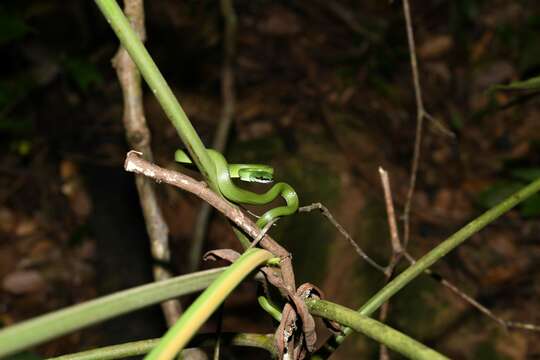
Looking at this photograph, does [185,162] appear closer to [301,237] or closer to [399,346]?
[399,346]

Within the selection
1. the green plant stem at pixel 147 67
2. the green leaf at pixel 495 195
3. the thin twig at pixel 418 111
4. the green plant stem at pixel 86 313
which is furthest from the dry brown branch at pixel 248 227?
the green leaf at pixel 495 195

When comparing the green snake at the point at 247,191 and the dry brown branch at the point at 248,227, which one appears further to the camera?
the green snake at the point at 247,191

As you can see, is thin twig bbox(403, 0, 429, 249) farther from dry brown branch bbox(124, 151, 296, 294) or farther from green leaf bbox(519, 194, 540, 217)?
green leaf bbox(519, 194, 540, 217)

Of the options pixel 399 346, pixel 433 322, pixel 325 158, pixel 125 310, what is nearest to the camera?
pixel 125 310

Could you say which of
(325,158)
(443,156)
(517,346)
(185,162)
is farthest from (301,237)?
(185,162)

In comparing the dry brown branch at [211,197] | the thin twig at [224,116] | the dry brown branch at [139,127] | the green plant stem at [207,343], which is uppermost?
the thin twig at [224,116]

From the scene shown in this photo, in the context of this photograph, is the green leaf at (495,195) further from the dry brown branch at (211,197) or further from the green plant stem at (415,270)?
the dry brown branch at (211,197)

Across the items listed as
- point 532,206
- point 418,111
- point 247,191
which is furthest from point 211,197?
point 532,206

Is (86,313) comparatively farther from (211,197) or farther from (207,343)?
(207,343)

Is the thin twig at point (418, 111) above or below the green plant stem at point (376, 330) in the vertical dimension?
above
